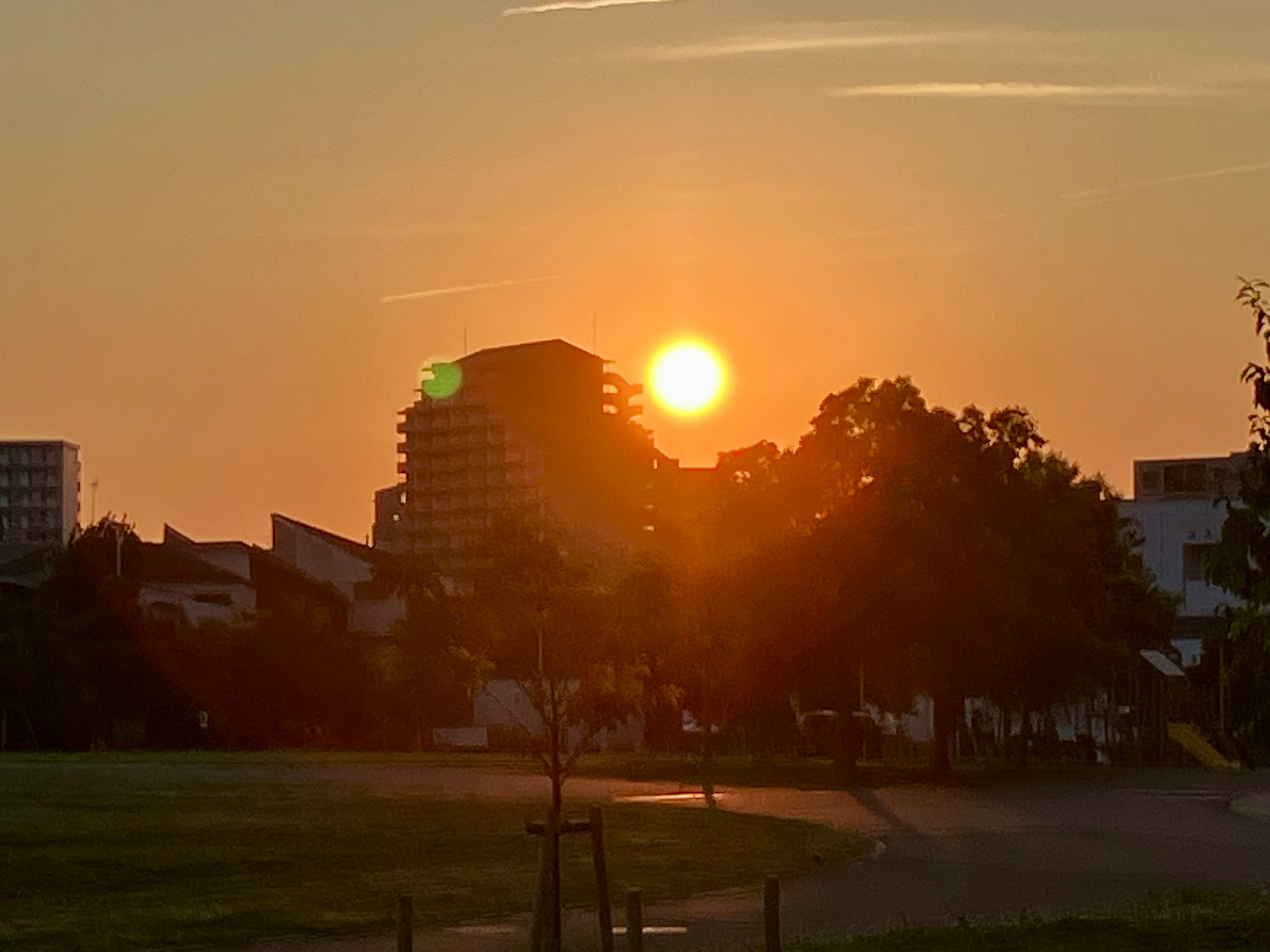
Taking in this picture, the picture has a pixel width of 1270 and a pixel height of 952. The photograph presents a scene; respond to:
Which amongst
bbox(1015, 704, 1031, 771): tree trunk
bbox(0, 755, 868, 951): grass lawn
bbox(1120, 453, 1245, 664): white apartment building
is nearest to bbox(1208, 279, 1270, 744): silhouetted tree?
bbox(0, 755, 868, 951): grass lawn

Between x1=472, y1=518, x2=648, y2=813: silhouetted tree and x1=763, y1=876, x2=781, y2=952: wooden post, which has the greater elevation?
x1=472, y1=518, x2=648, y2=813: silhouetted tree

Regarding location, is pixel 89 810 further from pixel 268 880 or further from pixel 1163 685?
pixel 1163 685

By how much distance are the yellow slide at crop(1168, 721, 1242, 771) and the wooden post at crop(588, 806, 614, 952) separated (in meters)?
61.1

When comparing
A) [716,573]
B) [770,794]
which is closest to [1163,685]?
[716,573]

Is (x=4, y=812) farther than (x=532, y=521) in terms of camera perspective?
Yes

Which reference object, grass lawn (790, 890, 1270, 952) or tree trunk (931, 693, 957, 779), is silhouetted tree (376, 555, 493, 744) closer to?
tree trunk (931, 693, 957, 779)

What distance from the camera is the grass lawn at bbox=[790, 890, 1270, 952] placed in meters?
20.0

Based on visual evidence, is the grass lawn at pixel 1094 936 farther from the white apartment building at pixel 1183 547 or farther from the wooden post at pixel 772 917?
the white apartment building at pixel 1183 547

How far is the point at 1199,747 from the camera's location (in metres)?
79.9

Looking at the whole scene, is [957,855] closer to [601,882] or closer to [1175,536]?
[601,882]

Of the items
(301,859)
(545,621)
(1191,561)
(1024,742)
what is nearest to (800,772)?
(1024,742)

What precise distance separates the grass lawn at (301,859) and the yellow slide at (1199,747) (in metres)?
36.2

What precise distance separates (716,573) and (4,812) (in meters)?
30.6

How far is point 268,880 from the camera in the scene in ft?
96.7
